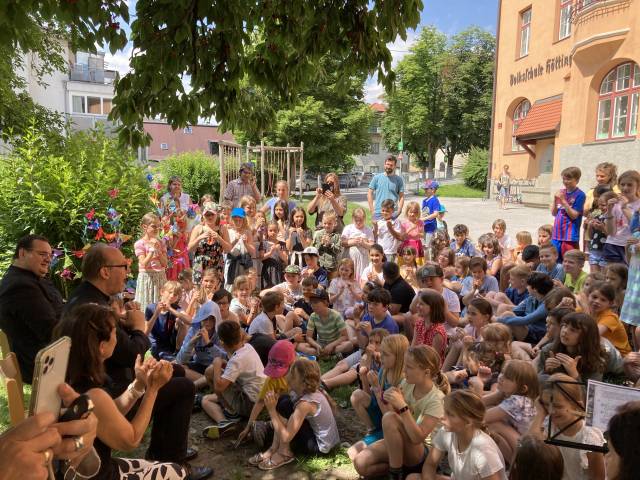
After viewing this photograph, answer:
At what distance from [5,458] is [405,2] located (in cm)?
390

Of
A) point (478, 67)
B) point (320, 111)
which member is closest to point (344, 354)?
point (320, 111)

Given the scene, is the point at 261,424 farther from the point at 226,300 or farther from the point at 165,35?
the point at 165,35

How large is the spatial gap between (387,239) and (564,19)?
19961mm

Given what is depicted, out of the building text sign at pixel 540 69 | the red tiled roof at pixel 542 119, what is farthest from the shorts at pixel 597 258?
the building text sign at pixel 540 69

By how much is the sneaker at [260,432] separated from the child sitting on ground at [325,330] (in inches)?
64.5

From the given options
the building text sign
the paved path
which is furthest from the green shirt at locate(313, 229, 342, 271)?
the building text sign

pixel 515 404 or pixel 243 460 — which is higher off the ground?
pixel 515 404

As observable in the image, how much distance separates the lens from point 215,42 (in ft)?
12.1

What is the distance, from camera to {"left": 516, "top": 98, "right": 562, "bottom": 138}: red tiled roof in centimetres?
2147

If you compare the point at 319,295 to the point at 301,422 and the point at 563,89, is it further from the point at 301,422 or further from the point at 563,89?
the point at 563,89

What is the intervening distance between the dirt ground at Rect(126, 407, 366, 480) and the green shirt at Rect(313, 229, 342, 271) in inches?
120

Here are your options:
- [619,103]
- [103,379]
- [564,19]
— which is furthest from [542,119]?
[103,379]

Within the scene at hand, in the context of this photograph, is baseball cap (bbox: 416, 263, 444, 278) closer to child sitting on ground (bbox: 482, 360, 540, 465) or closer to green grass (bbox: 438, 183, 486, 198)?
child sitting on ground (bbox: 482, 360, 540, 465)

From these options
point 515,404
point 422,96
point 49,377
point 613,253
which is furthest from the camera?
point 422,96
